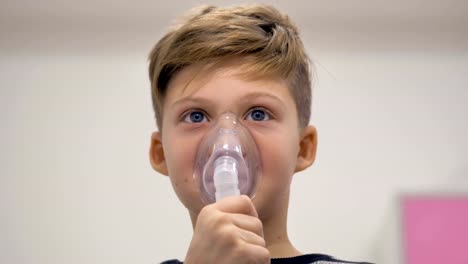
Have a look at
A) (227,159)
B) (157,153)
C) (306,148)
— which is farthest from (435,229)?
(227,159)

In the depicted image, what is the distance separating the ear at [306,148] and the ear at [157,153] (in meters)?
0.22

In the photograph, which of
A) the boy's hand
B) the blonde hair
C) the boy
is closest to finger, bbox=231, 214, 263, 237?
the boy's hand

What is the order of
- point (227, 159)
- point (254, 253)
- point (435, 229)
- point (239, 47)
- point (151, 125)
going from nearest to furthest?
point (254, 253) → point (227, 159) → point (239, 47) → point (435, 229) → point (151, 125)

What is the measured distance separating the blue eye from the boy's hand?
0.22 m

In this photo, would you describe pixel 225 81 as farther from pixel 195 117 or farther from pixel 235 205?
pixel 235 205

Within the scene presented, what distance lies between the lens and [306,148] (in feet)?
3.27

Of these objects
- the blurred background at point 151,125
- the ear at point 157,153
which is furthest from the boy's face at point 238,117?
the blurred background at point 151,125

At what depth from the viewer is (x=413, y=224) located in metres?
1.45

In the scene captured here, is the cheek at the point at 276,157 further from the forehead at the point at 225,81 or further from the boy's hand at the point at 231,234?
the boy's hand at the point at 231,234

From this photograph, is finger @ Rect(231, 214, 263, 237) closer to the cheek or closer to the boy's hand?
the boy's hand

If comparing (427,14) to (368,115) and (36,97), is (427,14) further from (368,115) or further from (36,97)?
(36,97)

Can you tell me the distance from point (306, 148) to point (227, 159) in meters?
0.26

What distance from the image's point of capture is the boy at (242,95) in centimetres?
84

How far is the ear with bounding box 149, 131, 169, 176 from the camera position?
1.01 metres
